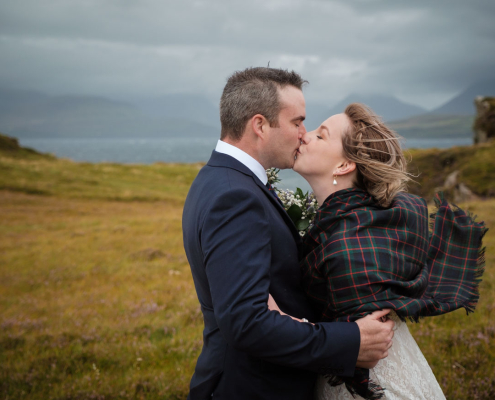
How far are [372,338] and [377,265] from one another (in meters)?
0.51

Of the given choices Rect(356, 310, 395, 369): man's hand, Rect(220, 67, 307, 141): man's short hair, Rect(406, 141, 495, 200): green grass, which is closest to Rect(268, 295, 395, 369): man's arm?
Rect(356, 310, 395, 369): man's hand

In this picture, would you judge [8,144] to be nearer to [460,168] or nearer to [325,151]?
[460,168]

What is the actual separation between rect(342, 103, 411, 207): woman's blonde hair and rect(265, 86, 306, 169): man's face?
17.8 inches

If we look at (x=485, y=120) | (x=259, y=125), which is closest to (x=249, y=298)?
(x=259, y=125)

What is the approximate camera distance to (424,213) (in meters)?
3.26

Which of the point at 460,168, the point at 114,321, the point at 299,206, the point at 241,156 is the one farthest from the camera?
the point at 460,168

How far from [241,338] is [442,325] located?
5336 mm

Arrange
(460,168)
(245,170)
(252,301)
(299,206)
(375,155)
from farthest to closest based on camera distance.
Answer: (460,168)
(299,206)
(375,155)
(245,170)
(252,301)

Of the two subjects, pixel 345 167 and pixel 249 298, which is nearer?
pixel 249 298

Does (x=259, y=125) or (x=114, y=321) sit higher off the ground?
(x=259, y=125)

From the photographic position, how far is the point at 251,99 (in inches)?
119

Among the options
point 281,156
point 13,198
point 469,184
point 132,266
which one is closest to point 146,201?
point 13,198

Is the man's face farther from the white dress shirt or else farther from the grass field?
the grass field

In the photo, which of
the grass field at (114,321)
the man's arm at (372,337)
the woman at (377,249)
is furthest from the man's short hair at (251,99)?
the grass field at (114,321)
